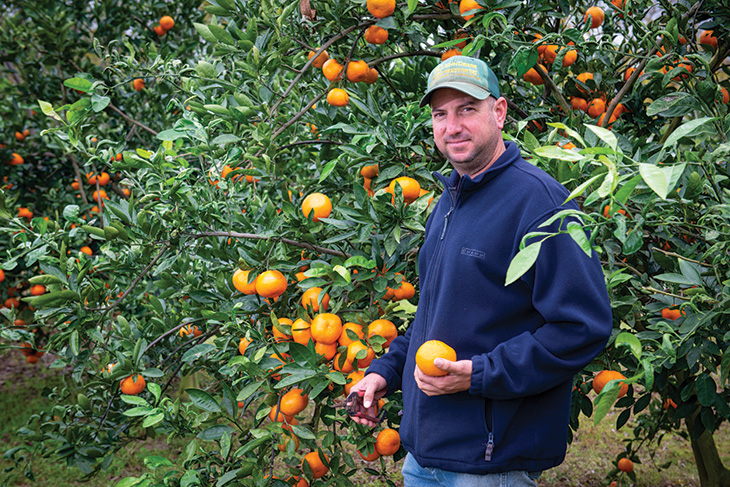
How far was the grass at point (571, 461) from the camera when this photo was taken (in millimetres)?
4094

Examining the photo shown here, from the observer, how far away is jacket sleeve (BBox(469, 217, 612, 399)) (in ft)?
4.10

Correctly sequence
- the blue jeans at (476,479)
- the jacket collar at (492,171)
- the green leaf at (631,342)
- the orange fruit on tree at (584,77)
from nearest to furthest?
the green leaf at (631,342)
the blue jeans at (476,479)
the jacket collar at (492,171)
the orange fruit on tree at (584,77)

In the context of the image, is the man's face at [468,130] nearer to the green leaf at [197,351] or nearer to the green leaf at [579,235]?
the green leaf at [579,235]

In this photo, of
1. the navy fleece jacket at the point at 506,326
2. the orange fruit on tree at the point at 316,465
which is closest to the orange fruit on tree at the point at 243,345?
the orange fruit on tree at the point at 316,465

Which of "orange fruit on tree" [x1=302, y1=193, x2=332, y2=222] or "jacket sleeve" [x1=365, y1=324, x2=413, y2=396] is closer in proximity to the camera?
"jacket sleeve" [x1=365, y1=324, x2=413, y2=396]

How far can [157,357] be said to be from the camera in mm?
2400

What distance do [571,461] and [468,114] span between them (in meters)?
3.75


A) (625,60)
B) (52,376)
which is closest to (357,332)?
(625,60)

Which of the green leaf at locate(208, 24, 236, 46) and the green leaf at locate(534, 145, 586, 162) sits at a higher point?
the green leaf at locate(534, 145, 586, 162)

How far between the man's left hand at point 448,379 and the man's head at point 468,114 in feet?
1.69

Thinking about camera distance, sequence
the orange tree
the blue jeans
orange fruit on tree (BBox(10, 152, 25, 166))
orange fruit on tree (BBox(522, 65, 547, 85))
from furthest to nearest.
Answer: orange fruit on tree (BBox(10, 152, 25, 166)) < orange fruit on tree (BBox(522, 65, 547, 85)) < the orange tree < the blue jeans

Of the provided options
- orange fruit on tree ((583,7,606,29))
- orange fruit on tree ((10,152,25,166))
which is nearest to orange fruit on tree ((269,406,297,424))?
orange fruit on tree ((583,7,606,29))

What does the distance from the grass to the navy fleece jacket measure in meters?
2.68

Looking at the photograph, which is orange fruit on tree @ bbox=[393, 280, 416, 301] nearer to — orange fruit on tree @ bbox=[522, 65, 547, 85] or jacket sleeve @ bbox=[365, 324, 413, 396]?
jacket sleeve @ bbox=[365, 324, 413, 396]
